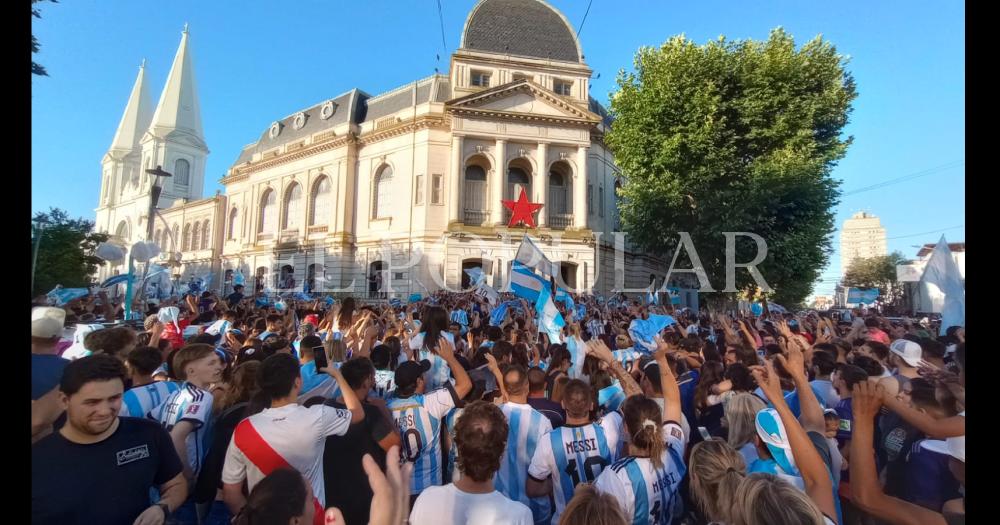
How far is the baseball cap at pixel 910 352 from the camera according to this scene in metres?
5.04

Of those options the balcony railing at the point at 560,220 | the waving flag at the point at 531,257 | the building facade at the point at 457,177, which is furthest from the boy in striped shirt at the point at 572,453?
the balcony railing at the point at 560,220

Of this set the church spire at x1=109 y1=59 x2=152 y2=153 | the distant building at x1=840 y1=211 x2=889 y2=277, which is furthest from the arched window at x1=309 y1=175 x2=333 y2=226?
the distant building at x1=840 y1=211 x2=889 y2=277

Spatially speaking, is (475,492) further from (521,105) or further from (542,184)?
(521,105)

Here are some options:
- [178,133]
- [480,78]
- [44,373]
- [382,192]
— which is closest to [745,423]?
[44,373]

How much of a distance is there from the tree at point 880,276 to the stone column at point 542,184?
39516 millimetres

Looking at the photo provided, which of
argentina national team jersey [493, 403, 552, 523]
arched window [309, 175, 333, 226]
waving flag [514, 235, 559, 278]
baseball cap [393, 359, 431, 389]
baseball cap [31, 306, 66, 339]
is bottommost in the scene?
argentina national team jersey [493, 403, 552, 523]

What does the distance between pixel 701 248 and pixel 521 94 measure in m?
15.5

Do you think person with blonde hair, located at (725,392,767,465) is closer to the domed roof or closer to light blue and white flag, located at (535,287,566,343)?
light blue and white flag, located at (535,287,566,343)

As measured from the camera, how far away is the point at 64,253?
26609mm

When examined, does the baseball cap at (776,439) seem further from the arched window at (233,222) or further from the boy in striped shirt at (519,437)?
the arched window at (233,222)

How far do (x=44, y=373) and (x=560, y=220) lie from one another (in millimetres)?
28431

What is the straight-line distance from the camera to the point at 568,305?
13797mm

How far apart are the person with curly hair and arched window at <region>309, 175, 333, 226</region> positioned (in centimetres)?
3428

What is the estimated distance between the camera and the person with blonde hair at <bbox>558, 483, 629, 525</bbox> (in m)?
1.92
